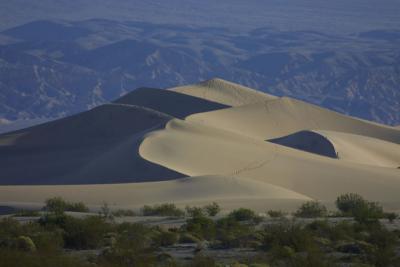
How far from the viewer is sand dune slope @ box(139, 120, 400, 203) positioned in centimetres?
4209

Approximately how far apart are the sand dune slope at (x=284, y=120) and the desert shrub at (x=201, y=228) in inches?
1710

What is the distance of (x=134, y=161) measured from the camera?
47031 millimetres

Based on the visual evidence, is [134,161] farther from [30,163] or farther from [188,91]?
[188,91]

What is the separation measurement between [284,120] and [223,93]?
944 cm

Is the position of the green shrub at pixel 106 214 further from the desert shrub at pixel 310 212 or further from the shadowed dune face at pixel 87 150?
the shadowed dune face at pixel 87 150

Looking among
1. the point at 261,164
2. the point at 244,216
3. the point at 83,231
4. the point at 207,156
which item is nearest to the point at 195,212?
the point at 244,216

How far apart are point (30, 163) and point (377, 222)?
114ft

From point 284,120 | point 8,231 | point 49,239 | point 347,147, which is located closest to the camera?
point 49,239

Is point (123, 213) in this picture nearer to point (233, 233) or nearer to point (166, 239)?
point (233, 233)

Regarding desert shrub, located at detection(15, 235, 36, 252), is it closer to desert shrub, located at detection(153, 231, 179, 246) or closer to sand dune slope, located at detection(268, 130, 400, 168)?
desert shrub, located at detection(153, 231, 179, 246)

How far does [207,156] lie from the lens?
161 feet

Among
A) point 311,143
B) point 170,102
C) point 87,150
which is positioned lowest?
point 87,150

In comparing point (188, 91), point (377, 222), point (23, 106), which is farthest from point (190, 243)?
point (23, 106)

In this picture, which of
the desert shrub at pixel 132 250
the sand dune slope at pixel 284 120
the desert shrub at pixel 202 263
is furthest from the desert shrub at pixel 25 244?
the sand dune slope at pixel 284 120
